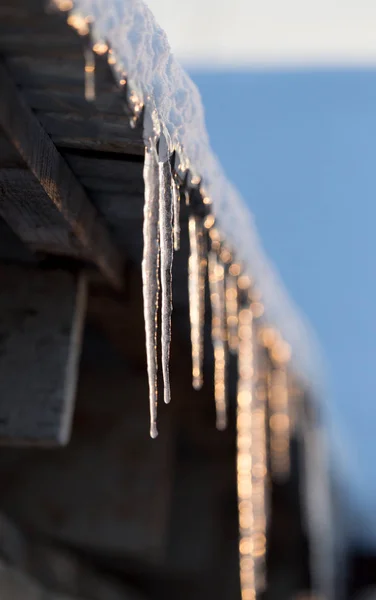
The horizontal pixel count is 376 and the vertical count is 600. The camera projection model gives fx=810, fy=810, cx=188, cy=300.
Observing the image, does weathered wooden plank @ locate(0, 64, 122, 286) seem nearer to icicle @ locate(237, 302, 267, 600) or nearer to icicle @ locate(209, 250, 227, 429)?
icicle @ locate(209, 250, 227, 429)

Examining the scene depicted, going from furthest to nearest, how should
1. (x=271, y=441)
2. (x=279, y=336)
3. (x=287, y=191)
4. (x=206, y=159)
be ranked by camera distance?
1. (x=287, y=191)
2. (x=271, y=441)
3. (x=279, y=336)
4. (x=206, y=159)

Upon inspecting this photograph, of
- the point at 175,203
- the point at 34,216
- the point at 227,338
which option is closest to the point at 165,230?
the point at 175,203

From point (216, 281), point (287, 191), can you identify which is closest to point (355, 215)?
point (287, 191)

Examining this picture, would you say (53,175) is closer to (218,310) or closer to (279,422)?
(218,310)

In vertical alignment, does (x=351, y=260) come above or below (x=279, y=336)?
above

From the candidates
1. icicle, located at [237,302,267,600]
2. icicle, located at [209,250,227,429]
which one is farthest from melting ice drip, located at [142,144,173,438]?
icicle, located at [237,302,267,600]

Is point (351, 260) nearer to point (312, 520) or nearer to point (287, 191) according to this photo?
point (287, 191)
